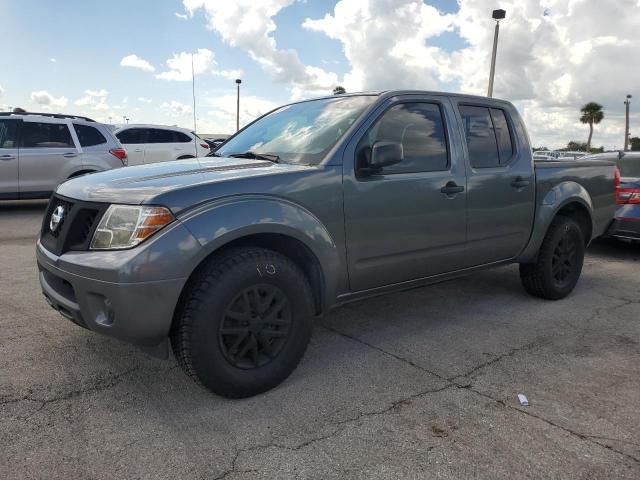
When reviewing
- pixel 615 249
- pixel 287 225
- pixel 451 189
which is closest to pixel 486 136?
pixel 451 189

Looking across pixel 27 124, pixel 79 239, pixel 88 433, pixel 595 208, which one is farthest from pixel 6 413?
pixel 27 124

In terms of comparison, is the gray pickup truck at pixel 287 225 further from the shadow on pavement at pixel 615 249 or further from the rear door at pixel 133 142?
the rear door at pixel 133 142

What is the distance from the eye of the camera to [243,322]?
9.66 feet

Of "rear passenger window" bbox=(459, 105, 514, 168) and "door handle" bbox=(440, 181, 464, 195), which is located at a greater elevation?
"rear passenger window" bbox=(459, 105, 514, 168)

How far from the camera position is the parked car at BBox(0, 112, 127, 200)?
32.3 feet

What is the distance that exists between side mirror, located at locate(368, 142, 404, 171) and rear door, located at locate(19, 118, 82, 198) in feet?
27.5

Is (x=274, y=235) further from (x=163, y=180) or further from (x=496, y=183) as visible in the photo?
(x=496, y=183)

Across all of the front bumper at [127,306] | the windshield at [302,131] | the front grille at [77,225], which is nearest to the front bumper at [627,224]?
the windshield at [302,131]

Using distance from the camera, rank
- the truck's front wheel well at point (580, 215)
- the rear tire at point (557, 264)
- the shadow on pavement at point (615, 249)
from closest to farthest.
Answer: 1. the rear tire at point (557, 264)
2. the truck's front wheel well at point (580, 215)
3. the shadow on pavement at point (615, 249)

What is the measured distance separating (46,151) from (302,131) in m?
8.01

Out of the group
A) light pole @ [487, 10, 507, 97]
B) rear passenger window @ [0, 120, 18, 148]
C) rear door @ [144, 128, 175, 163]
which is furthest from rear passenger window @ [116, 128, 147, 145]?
light pole @ [487, 10, 507, 97]

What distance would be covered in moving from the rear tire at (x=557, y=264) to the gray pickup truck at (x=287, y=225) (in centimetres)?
19

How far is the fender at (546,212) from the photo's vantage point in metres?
4.73

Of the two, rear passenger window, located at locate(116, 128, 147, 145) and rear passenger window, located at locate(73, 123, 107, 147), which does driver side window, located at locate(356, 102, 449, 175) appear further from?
rear passenger window, located at locate(116, 128, 147, 145)
